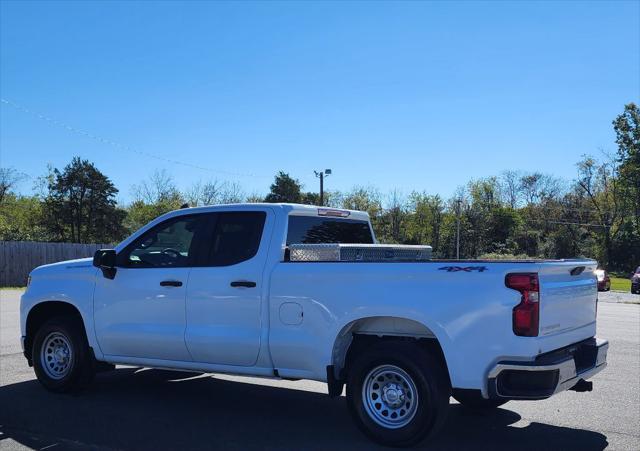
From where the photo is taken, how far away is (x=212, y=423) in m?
5.85

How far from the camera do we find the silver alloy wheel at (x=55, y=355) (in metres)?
6.98

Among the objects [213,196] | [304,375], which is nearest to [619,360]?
[304,375]

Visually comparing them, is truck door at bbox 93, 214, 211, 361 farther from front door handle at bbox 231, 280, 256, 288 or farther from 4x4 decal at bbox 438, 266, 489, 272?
4x4 decal at bbox 438, 266, 489, 272

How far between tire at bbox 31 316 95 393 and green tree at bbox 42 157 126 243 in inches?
1444

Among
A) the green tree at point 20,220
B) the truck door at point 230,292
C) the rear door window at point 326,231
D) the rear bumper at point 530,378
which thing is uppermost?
the green tree at point 20,220

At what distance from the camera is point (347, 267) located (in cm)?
531

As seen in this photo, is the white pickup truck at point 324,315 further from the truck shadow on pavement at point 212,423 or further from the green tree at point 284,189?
the green tree at point 284,189

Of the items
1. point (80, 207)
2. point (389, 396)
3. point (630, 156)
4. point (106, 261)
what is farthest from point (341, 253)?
point (630, 156)

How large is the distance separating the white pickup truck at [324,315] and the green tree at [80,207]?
3663cm

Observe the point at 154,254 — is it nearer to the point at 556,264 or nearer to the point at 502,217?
the point at 556,264

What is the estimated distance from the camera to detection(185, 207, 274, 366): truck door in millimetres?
5758

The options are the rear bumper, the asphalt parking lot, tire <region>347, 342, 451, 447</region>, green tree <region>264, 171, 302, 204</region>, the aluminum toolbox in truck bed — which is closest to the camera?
the rear bumper

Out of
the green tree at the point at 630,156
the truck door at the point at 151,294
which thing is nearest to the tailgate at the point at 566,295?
the truck door at the point at 151,294

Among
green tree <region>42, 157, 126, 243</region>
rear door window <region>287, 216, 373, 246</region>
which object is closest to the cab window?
rear door window <region>287, 216, 373, 246</region>
